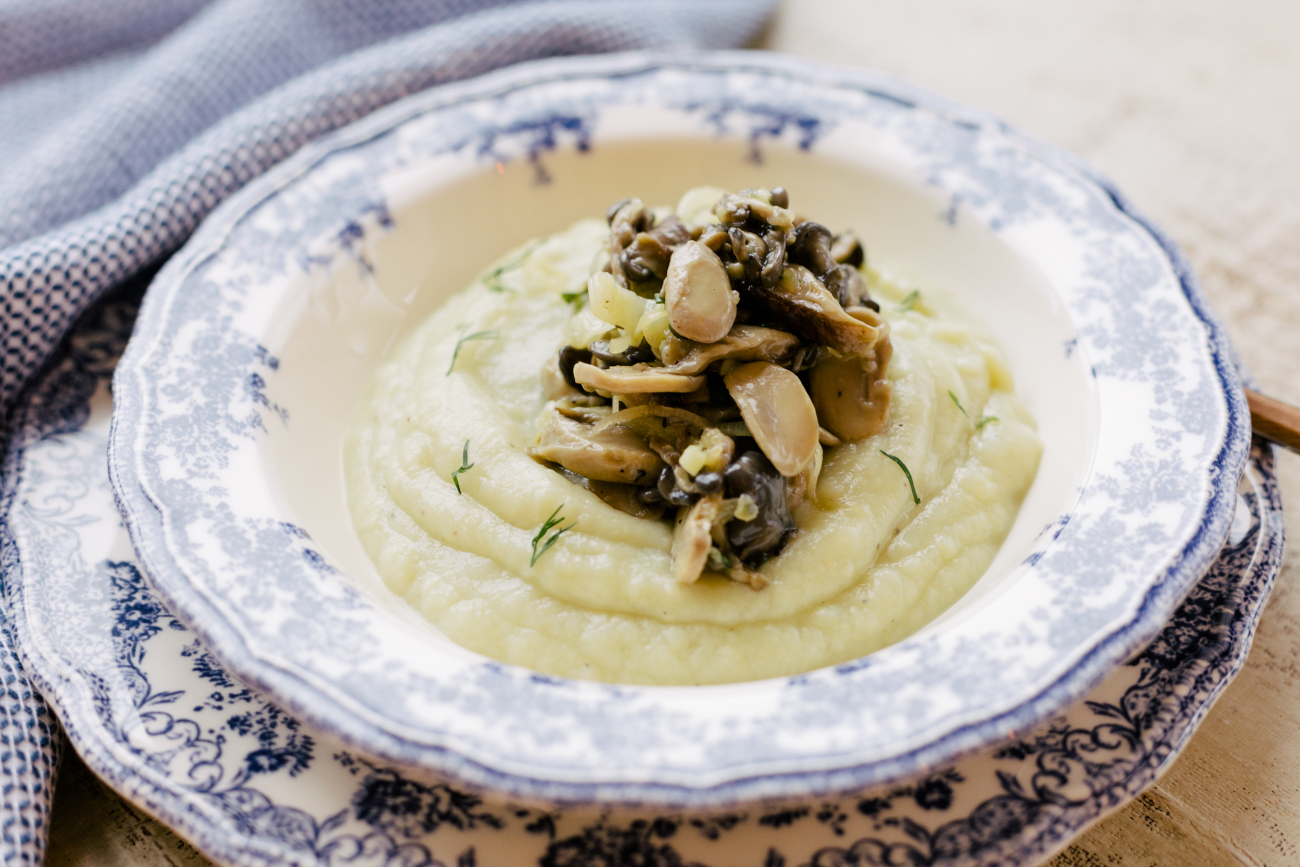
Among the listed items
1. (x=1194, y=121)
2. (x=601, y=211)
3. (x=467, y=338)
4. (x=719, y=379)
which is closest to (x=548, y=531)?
(x=719, y=379)

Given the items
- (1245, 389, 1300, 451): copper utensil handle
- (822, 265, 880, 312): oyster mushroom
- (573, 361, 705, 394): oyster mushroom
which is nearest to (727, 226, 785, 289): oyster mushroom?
(822, 265, 880, 312): oyster mushroom

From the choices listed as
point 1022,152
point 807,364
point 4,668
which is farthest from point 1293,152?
point 4,668

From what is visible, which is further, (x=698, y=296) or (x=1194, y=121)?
(x=1194, y=121)

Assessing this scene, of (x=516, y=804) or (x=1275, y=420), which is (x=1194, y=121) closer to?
(x=1275, y=420)

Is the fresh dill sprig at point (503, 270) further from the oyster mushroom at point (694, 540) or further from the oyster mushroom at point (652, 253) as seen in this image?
the oyster mushroom at point (694, 540)

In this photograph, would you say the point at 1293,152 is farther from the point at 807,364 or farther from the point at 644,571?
the point at 644,571

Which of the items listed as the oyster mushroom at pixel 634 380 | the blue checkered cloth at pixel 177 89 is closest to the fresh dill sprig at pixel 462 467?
the oyster mushroom at pixel 634 380
